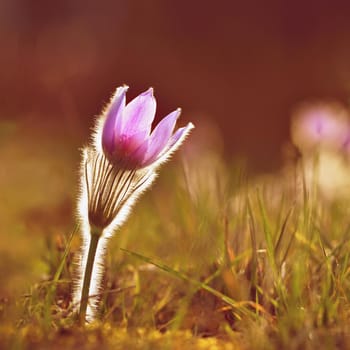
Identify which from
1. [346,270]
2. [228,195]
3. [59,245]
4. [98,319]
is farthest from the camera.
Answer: [228,195]

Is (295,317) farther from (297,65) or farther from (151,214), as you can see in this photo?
(297,65)

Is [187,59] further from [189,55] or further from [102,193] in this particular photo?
[102,193]

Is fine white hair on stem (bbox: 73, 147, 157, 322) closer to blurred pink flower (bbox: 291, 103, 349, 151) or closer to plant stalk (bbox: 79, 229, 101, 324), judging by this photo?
plant stalk (bbox: 79, 229, 101, 324)

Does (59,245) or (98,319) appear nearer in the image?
(98,319)

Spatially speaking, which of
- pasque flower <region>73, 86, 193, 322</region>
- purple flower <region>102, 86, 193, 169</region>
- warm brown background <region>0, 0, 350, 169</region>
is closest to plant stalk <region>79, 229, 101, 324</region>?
pasque flower <region>73, 86, 193, 322</region>

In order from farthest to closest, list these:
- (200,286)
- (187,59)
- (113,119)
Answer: (187,59)
(200,286)
(113,119)

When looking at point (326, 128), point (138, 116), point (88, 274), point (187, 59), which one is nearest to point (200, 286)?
point (88, 274)

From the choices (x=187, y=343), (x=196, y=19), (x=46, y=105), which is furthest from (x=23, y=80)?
(x=187, y=343)

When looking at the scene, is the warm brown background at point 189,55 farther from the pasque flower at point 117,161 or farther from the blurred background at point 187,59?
the pasque flower at point 117,161
